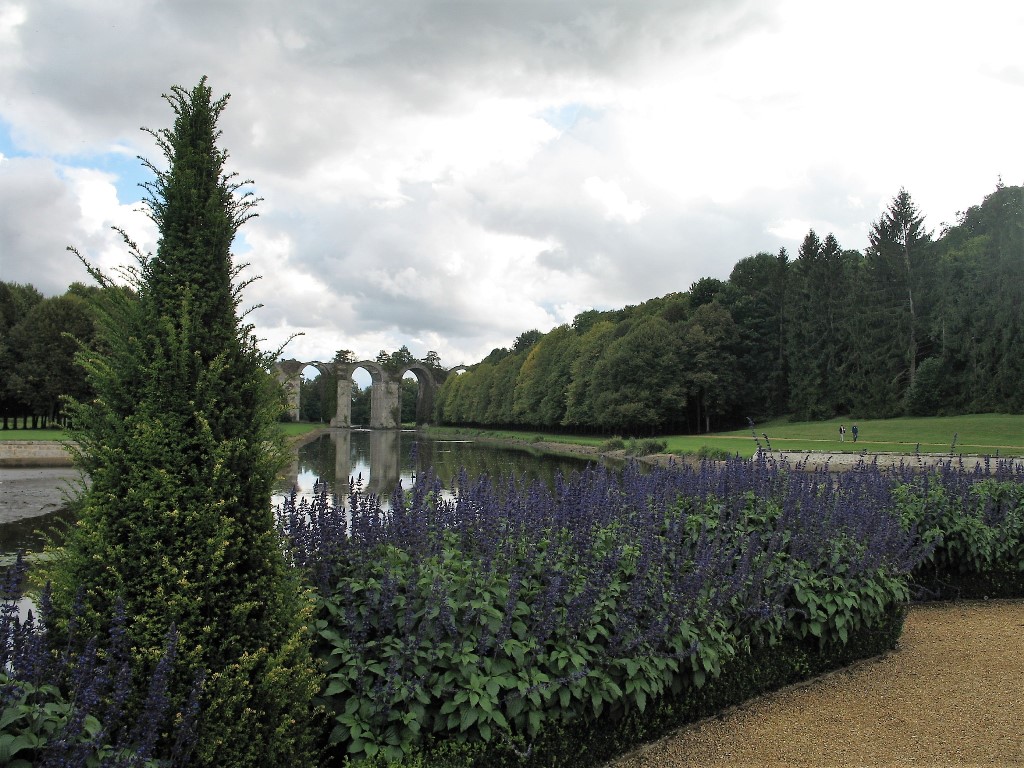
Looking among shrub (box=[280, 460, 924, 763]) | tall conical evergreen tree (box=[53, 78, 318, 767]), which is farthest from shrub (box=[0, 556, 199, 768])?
shrub (box=[280, 460, 924, 763])

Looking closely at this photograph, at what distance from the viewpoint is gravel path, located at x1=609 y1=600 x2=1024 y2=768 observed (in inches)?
174

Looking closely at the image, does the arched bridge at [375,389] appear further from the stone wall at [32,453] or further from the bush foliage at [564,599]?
the bush foliage at [564,599]

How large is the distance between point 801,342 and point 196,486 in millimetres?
61686

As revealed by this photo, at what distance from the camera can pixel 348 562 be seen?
4.38 m

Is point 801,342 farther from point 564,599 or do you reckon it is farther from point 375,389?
point 375,389

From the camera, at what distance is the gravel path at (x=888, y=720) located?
4426 mm

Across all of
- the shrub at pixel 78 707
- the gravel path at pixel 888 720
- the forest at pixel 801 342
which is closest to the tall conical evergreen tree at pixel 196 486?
the shrub at pixel 78 707

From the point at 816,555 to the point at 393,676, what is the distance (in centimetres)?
409

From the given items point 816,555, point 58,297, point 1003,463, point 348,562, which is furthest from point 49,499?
point 58,297

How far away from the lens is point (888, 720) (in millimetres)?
4949

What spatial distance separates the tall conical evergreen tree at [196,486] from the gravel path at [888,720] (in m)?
2.27

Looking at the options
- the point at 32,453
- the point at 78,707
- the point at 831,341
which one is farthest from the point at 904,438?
the point at 32,453

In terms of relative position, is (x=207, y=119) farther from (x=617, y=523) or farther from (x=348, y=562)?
(x=617, y=523)

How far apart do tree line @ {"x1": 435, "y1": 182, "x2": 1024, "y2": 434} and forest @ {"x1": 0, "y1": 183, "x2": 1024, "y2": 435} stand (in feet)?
0.38
